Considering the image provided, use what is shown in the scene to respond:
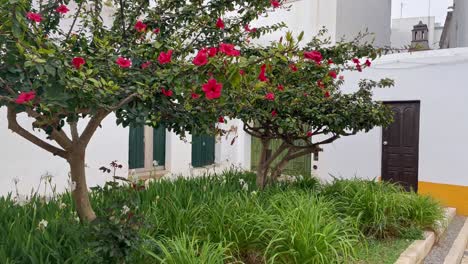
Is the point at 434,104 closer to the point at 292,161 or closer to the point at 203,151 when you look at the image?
the point at 292,161

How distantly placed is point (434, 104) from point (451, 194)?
1.60 meters

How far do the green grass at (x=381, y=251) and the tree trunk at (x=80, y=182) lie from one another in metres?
2.44

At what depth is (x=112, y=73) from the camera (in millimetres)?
2562

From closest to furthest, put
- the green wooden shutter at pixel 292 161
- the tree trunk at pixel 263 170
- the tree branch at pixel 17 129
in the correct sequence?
1. the tree branch at pixel 17 129
2. the tree trunk at pixel 263 170
3. the green wooden shutter at pixel 292 161

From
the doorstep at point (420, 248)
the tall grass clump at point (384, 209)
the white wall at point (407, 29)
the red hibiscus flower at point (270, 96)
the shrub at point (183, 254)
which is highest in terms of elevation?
the white wall at point (407, 29)

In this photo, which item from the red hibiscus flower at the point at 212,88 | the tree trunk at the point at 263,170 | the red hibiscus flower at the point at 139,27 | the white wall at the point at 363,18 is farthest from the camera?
the white wall at the point at 363,18

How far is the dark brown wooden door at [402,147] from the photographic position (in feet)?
24.5

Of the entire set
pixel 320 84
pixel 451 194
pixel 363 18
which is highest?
pixel 363 18

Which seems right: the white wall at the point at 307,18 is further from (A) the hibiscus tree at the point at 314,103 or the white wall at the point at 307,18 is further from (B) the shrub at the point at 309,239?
(B) the shrub at the point at 309,239

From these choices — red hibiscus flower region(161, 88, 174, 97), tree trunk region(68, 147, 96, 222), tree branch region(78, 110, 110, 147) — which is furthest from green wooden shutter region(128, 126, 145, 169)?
red hibiscus flower region(161, 88, 174, 97)

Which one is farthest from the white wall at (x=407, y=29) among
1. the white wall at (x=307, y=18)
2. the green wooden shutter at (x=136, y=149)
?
the green wooden shutter at (x=136, y=149)

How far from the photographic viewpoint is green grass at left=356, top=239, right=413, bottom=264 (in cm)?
381

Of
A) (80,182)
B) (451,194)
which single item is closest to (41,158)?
(80,182)

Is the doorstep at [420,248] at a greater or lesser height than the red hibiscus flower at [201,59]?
lesser
